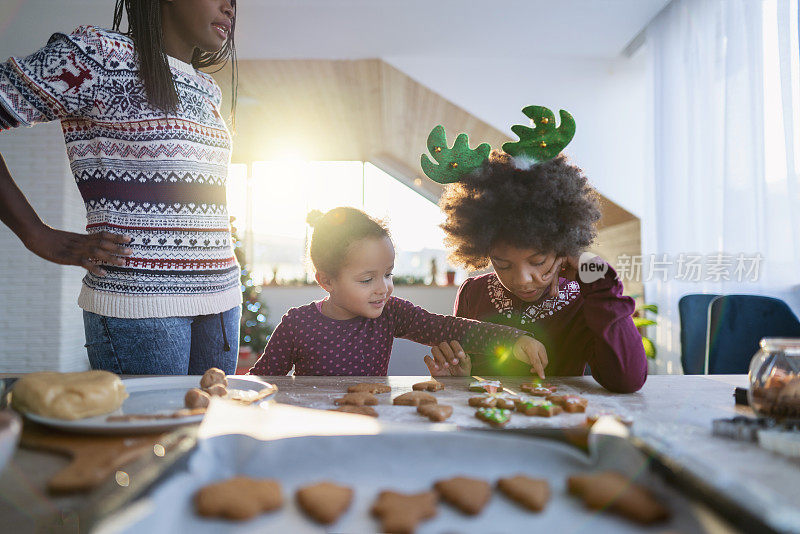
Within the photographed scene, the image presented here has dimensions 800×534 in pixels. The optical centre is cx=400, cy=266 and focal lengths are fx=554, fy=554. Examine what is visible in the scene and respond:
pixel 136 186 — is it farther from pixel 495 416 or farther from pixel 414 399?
pixel 495 416

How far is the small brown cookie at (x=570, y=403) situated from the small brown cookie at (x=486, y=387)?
0.39 feet

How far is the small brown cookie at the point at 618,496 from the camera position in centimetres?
50

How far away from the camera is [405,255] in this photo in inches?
319

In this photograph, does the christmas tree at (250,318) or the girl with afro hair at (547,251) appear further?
the christmas tree at (250,318)

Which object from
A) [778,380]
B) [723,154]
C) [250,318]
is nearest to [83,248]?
[778,380]

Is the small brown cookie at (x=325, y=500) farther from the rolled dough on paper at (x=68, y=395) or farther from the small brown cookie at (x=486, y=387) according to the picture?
the small brown cookie at (x=486, y=387)

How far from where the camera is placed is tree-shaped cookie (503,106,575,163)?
1.24 m

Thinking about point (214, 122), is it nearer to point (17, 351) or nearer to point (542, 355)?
point (542, 355)

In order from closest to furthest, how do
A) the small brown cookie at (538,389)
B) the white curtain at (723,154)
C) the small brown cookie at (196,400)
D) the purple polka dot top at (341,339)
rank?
the small brown cookie at (196,400) → the small brown cookie at (538,389) → the purple polka dot top at (341,339) → the white curtain at (723,154)

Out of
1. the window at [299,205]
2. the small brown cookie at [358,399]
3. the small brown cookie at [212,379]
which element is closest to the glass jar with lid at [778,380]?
the small brown cookie at [358,399]

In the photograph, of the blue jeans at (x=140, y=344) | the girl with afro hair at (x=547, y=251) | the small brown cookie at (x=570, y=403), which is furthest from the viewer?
the girl with afro hair at (x=547, y=251)

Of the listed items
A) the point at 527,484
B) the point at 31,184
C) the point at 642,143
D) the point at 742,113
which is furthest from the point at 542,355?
the point at 31,184

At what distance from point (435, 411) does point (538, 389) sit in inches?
11.1

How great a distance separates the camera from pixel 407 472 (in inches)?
24.0
